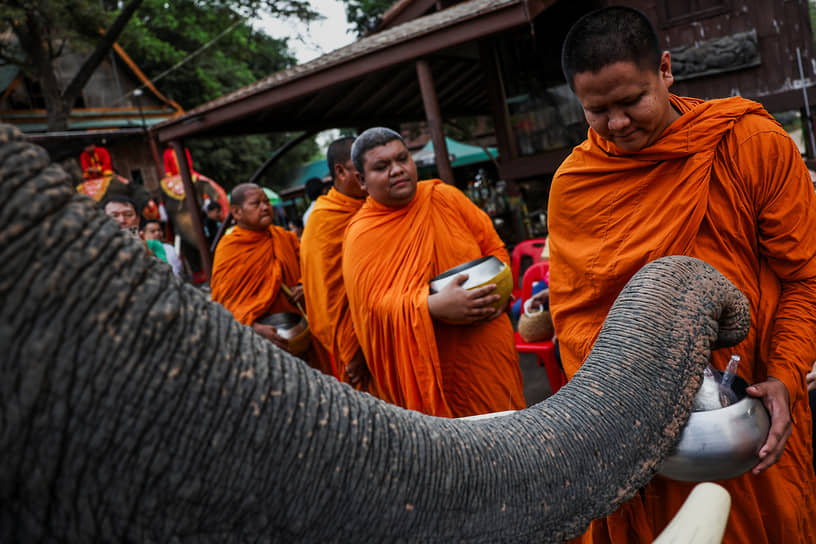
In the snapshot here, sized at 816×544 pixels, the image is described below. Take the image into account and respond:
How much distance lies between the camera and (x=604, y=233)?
1.81m

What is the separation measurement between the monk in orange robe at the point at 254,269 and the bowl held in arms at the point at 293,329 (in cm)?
33

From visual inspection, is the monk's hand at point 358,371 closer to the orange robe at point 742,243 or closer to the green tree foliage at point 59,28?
the orange robe at point 742,243

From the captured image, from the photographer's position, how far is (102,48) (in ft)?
48.3

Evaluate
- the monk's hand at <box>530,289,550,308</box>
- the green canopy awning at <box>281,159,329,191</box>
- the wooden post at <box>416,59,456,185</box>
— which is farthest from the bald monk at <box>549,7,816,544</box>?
the green canopy awning at <box>281,159,329,191</box>

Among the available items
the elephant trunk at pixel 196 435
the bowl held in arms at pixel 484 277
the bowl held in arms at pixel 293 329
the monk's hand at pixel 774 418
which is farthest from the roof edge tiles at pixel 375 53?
the elephant trunk at pixel 196 435

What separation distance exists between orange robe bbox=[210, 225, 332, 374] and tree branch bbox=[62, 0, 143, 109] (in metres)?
11.8

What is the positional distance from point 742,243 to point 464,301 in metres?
1.24

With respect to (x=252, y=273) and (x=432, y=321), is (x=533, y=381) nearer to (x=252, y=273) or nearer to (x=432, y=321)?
(x=432, y=321)

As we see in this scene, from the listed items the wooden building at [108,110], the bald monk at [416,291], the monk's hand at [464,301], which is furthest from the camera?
the wooden building at [108,110]

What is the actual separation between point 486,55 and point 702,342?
719 cm

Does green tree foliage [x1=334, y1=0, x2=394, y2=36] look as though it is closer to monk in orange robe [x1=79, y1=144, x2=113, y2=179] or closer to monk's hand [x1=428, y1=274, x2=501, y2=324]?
monk in orange robe [x1=79, y1=144, x2=113, y2=179]

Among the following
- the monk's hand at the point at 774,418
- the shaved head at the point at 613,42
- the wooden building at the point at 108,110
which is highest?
the wooden building at the point at 108,110

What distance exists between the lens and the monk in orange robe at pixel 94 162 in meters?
15.9

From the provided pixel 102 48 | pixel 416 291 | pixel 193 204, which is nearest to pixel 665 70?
pixel 416 291
